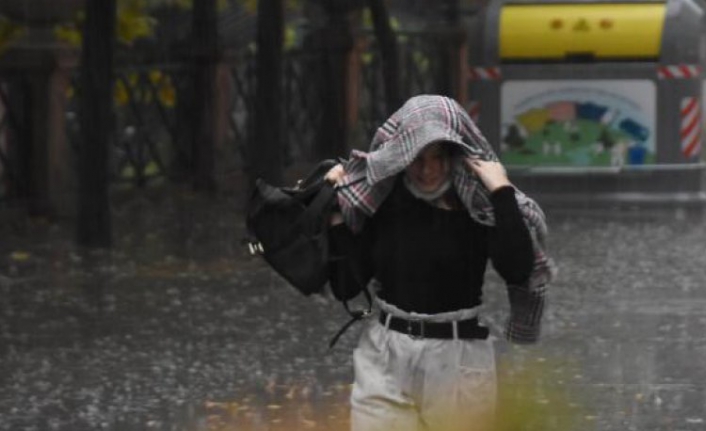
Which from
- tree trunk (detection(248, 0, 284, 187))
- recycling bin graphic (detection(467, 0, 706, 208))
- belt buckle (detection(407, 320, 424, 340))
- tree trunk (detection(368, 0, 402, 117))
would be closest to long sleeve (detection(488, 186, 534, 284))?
belt buckle (detection(407, 320, 424, 340))

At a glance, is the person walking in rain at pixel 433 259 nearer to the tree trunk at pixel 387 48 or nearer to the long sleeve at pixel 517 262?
the long sleeve at pixel 517 262

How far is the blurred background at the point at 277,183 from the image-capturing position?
35.2 ft

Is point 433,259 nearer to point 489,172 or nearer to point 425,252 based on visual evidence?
point 425,252

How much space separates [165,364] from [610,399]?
9.15 ft

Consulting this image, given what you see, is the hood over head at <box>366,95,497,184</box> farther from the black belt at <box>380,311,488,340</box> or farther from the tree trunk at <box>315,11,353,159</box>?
the tree trunk at <box>315,11,353,159</box>

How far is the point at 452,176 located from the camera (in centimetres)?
572

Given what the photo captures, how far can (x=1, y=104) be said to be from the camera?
2184cm

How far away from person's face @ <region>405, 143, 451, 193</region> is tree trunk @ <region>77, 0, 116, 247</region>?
1251 cm

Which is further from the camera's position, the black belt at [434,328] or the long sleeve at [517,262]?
the black belt at [434,328]

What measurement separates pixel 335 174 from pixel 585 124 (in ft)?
57.0

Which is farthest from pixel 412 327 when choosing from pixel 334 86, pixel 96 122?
pixel 334 86

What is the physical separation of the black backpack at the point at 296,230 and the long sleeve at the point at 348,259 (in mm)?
37

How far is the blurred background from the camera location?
35.2 ft

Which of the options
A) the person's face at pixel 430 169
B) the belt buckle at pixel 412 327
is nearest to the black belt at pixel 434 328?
the belt buckle at pixel 412 327
